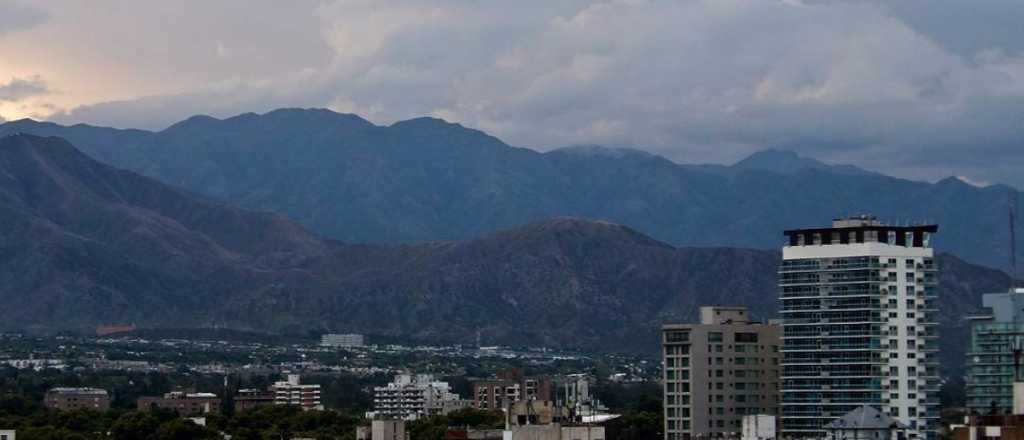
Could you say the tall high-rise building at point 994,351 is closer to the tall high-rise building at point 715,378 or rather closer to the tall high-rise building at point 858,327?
the tall high-rise building at point 858,327

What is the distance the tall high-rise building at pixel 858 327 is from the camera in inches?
6501

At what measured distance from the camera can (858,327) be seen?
16625cm

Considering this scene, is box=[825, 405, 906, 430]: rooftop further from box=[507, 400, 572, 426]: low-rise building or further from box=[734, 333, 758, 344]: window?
box=[734, 333, 758, 344]: window

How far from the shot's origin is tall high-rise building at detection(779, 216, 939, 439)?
165 m

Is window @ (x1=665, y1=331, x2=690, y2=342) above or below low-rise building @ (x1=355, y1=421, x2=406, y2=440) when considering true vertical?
above

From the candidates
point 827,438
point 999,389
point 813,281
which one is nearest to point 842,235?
point 813,281

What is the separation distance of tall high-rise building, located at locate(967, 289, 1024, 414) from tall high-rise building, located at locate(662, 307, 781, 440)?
17865 mm

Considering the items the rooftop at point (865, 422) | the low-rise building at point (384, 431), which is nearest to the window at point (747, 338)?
the low-rise building at point (384, 431)

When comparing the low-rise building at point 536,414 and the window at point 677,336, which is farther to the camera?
the window at point 677,336

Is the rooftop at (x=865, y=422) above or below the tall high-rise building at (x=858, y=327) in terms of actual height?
below

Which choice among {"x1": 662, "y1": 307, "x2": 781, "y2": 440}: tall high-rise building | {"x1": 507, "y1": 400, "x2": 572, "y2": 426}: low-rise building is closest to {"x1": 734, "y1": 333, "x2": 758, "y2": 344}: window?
{"x1": 662, "y1": 307, "x2": 781, "y2": 440}: tall high-rise building

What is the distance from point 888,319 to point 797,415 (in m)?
9.33

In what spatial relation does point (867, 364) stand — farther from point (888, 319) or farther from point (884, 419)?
point (884, 419)

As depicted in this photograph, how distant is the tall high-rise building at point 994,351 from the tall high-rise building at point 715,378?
17865 millimetres
